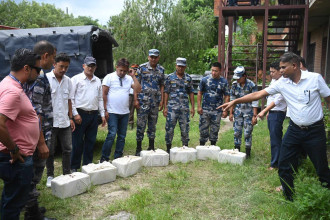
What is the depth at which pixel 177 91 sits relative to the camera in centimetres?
599

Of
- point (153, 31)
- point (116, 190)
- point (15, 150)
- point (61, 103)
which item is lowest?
point (116, 190)

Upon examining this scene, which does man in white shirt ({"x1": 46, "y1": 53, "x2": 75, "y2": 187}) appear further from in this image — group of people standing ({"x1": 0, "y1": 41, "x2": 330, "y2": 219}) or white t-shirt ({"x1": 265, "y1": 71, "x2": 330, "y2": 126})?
white t-shirt ({"x1": 265, "y1": 71, "x2": 330, "y2": 126})

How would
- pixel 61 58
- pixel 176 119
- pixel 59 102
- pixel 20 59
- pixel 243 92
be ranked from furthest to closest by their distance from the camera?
1. pixel 176 119
2. pixel 243 92
3. pixel 59 102
4. pixel 61 58
5. pixel 20 59

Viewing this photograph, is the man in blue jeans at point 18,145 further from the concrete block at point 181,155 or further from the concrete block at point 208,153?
the concrete block at point 208,153

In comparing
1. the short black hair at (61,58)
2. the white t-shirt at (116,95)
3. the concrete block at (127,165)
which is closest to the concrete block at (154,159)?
the concrete block at (127,165)

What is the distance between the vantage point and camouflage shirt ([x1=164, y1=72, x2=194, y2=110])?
19.6 feet

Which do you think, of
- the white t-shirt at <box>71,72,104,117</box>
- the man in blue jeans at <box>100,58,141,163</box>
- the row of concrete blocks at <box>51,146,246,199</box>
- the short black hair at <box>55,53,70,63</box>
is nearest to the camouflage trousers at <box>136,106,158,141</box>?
the man in blue jeans at <box>100,58,141,163</box>

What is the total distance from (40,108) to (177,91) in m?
2.92

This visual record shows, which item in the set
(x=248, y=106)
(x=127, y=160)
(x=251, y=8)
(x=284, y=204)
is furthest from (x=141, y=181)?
(x=251, y=8)

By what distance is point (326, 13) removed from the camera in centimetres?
974

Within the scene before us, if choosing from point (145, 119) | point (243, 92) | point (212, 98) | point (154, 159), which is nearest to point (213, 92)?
point (212, 98)

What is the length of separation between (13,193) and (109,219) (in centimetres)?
122

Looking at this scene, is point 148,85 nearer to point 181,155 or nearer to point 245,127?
point 181,155

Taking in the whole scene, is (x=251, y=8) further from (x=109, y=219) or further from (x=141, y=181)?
(x=109, y=219)
